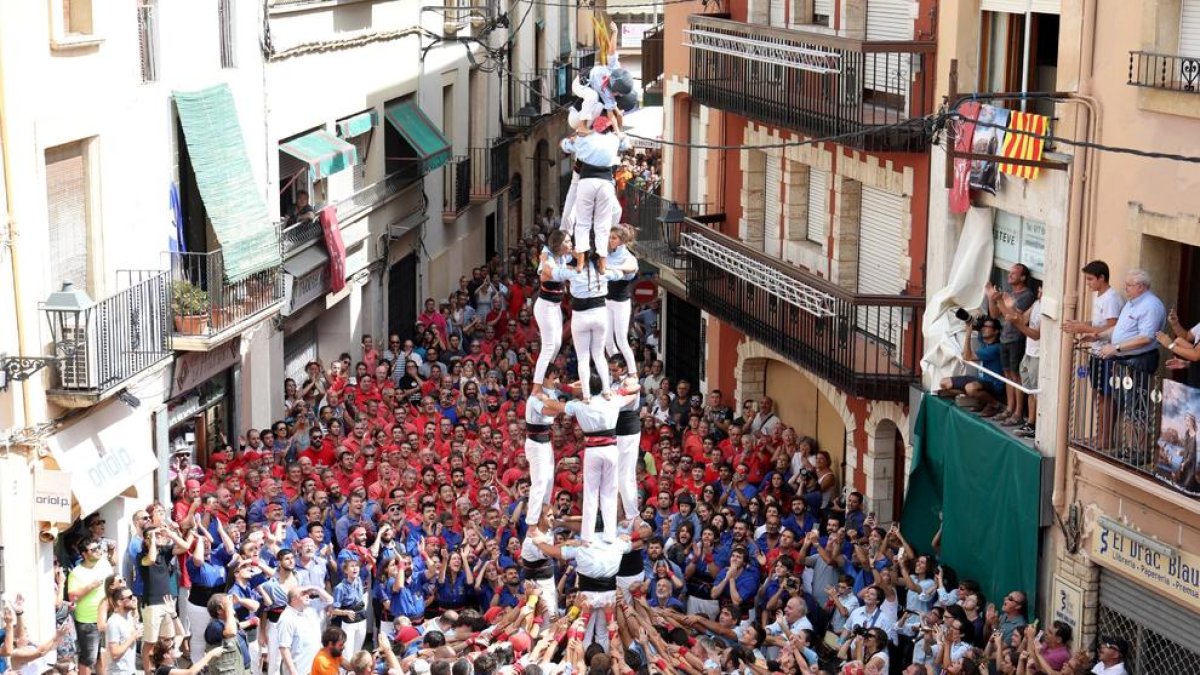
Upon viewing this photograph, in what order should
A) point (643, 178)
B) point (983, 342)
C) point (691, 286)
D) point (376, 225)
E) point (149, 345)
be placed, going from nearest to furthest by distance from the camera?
1. point (983, 342)
2. point (149, 345)
3. point (691, 286)
4. point (376, 225)
5. point (643, 178)

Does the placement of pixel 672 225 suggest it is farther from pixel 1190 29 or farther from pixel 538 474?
pixel 1190 29

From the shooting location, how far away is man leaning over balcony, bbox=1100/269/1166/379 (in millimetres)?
19188

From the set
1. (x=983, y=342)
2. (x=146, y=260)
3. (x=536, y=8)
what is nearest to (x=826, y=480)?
(x=983, y=342)

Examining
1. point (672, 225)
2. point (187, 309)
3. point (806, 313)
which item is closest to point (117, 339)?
point (187, 309)

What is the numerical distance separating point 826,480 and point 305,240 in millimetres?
10260

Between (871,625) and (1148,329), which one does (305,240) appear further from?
(1148,329)

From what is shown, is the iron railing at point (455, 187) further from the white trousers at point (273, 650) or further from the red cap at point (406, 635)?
the white trousers at point (273, 650)

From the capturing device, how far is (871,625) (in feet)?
69.5

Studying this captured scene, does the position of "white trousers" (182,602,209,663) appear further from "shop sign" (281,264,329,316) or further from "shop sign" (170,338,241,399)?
"shop sign" (281,264,329,316)

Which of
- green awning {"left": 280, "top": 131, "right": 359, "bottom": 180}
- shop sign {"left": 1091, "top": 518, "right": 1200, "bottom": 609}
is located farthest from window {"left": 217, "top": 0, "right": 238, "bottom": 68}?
shop sign {"left": 1091, "top": 518, "right": 1200, "bottom": 609}

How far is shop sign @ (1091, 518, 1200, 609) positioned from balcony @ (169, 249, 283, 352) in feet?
37.6

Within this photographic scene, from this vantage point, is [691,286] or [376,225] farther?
[376,225]

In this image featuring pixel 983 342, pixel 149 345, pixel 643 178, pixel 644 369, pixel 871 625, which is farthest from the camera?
pixel 643 178

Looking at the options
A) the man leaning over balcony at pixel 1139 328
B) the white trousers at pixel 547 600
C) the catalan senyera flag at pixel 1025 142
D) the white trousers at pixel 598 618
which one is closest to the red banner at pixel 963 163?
the catalan senyera flag at pixel 1025 142
